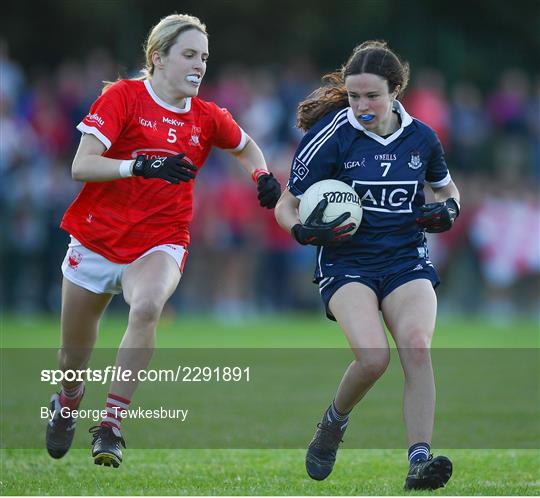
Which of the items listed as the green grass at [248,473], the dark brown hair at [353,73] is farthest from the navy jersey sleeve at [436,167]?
the green grass at [248,473]

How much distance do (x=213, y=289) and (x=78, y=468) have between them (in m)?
10.6

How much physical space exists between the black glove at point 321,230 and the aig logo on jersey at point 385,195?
0.69 ft

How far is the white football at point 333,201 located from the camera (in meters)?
Answer: 5.88

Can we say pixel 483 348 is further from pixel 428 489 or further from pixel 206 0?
pixel 206 0

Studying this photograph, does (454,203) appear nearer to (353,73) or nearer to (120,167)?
(353,73)

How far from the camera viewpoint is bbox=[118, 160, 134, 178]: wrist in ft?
19.9

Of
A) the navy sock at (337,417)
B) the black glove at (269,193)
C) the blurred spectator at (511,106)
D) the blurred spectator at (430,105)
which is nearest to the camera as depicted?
the navy sock at (337,417)

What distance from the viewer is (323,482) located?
5988 millimetres

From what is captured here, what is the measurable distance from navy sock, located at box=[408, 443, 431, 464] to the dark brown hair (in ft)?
5.75

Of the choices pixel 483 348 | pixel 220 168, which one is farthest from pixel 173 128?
pixel 220 168

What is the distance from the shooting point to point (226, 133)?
6805mm

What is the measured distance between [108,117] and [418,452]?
232 cm

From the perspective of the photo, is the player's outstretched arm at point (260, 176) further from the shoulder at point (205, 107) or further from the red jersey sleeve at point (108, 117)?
the red jersey sleeve at point (108, 117)

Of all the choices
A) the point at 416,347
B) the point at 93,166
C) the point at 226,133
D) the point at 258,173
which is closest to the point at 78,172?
the point at 93,166
